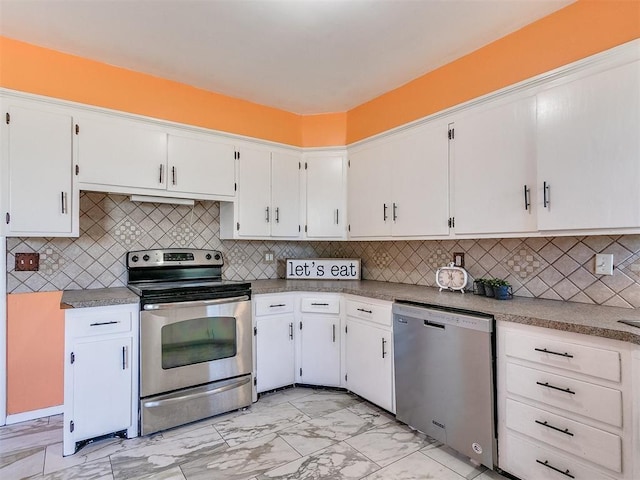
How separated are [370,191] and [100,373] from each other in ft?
7.79

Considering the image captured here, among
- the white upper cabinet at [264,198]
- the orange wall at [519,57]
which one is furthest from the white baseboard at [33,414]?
the orange wall at [519,57]

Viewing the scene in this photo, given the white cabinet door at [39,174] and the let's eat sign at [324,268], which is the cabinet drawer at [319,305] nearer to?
the let's eat sign at [324,268]

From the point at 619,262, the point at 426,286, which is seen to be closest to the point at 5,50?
the point at 426,286

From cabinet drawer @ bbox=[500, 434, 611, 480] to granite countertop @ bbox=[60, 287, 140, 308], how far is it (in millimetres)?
2302

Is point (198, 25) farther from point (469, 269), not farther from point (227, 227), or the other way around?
point (469, 269)

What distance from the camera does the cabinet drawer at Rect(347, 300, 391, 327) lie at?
2469 millimetres

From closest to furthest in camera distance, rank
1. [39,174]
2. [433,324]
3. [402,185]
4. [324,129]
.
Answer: [433,324] → [39,174] → [402,185] → [324,129]

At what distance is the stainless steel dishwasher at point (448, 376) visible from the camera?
6.04ft

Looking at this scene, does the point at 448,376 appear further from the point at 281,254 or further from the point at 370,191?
the point at 281,254

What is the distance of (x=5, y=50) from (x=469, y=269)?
3.44 m

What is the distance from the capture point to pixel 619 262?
6.17 feet

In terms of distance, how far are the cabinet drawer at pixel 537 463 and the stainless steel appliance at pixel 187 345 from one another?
174 centimetres

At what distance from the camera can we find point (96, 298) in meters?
2.16

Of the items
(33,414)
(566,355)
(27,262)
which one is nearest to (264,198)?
(27,262)
